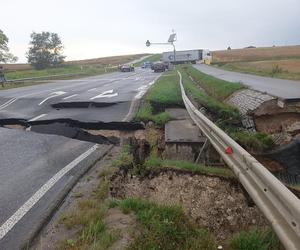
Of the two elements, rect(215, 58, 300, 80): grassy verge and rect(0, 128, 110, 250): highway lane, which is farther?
rect(215, 58, 300, 80): grassy verge

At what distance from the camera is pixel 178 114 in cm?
1164

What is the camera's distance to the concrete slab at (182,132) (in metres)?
8.21

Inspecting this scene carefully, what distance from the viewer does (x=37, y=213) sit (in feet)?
15.8

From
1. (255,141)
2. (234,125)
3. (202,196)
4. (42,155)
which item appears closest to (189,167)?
(202,196)

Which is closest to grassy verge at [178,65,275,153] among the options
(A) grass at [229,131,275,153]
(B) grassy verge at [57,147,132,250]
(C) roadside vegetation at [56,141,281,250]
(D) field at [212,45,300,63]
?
(A) grass at [229,131,275,153]

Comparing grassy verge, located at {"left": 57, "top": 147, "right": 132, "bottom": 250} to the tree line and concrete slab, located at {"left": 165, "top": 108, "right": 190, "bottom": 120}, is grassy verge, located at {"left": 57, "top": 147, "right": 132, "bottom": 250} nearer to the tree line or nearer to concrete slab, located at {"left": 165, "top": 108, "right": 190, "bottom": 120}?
concrete slab, located at {"left": 165, "top": 108, "right": 190, "bottom": 120}

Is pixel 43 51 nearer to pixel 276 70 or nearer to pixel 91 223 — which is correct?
pixel 276 70

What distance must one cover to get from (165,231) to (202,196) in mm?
1694

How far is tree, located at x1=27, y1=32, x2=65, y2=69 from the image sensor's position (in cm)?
8038

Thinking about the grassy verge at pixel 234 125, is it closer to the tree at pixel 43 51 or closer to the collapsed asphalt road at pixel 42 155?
the collapsed asphalt road at pixel 42 155

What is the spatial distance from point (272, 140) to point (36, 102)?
404 inches

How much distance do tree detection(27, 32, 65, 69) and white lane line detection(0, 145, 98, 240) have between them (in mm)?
77539

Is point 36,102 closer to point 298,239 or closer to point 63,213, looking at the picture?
point 63,213

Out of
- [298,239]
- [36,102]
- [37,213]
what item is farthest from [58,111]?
[298,239]
